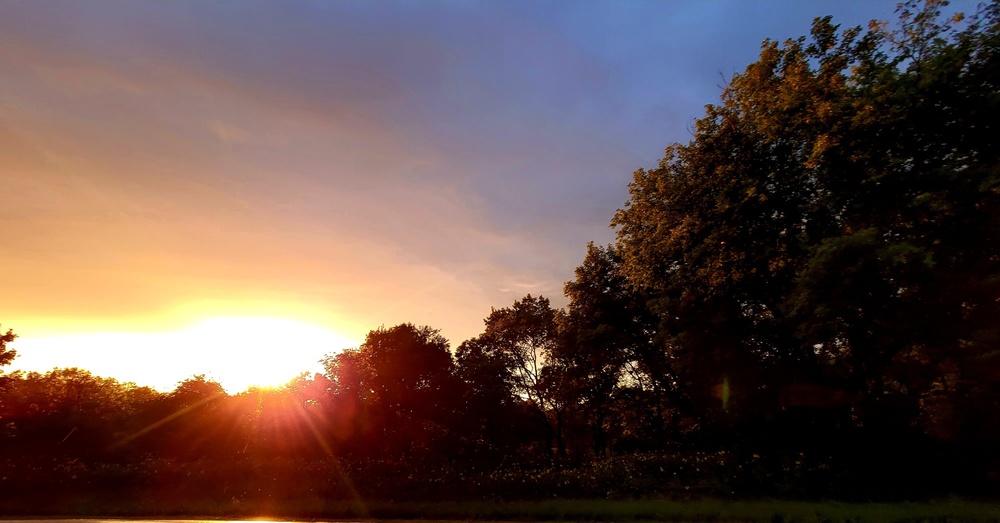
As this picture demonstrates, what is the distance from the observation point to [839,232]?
18734 mm

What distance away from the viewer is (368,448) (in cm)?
4009

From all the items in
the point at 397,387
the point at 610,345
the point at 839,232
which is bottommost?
the point at 397,387

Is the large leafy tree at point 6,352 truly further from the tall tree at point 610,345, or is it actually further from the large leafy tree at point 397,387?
the tall tree at point 610,345

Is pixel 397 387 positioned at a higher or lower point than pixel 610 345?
lower

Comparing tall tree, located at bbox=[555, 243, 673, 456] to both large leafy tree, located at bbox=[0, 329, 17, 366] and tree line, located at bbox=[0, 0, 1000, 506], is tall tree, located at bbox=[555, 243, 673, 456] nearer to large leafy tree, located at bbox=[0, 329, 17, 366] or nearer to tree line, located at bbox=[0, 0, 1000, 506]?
tree line, located at bbox=[0, 0, 1000, 506]

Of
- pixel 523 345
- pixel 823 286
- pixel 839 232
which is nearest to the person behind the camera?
pixel 823 286

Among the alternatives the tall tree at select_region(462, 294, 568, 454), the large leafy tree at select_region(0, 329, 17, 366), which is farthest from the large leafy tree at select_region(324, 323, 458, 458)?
the large leafy tree at select_region(0, 329, 17, 366)

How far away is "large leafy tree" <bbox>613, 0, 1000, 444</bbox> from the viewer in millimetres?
16281

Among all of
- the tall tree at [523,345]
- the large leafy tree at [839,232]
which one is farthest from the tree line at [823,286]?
the tall tree at [523,345]

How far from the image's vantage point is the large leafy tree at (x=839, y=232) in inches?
641

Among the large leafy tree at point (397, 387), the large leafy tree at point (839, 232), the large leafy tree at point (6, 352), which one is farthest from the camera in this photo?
the large leafy tree at point (397, 387)

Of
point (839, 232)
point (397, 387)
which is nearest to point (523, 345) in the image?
point (397, 387)

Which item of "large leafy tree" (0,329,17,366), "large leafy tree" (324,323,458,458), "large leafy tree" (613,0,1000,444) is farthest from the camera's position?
"large leafy tree" (324,323,458,458)

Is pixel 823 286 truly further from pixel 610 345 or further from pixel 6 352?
pixel 6 352
